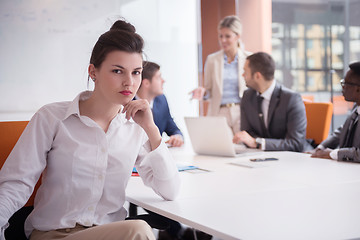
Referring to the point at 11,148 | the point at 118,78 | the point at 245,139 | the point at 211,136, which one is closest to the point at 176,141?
the point at 211,136

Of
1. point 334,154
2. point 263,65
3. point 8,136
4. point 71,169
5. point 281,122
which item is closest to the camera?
point 71,169

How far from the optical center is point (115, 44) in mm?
1812

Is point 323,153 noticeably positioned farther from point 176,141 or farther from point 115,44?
point 115,44

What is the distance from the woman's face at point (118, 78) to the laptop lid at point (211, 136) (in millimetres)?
1223

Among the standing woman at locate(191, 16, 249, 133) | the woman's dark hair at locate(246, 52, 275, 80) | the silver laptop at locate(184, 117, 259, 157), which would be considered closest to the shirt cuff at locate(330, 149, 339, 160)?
the silver laptop at locate(184, 117, 259, 157)

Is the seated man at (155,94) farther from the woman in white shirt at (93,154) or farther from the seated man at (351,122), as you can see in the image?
the woman in white shirt at (93,154)

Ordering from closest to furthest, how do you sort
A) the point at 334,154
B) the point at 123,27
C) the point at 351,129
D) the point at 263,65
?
the point at 123,27, the point at 334,154, the point at 351,129, the point at 263,65

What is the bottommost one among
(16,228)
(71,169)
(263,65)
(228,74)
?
(16,228)

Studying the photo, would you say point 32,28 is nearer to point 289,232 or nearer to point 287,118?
point 287,118

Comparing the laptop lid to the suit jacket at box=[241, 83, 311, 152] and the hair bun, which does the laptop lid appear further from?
the hair bun

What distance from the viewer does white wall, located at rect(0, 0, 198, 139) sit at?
4.83m

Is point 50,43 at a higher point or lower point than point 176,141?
higher

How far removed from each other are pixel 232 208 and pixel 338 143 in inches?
72.0

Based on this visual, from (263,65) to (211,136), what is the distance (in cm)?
110
